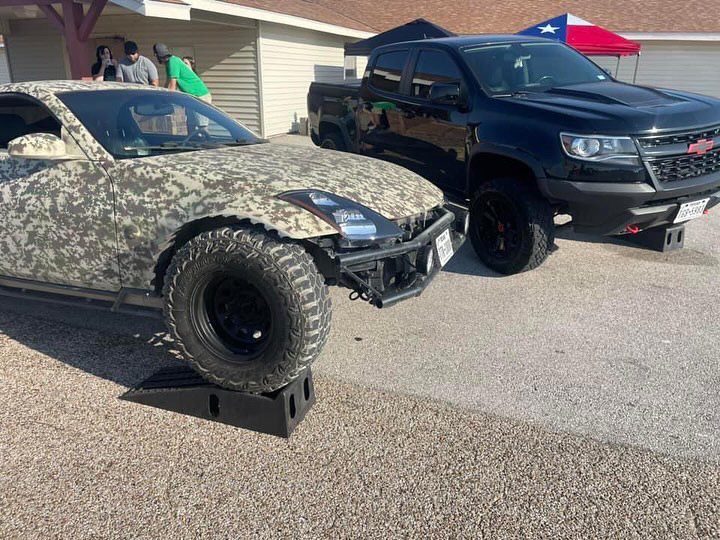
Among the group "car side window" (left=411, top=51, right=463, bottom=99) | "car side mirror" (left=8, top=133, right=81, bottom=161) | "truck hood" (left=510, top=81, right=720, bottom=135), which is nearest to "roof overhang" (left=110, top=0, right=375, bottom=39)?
"car side window" (left=411, top=51, right=463, bottom=99)

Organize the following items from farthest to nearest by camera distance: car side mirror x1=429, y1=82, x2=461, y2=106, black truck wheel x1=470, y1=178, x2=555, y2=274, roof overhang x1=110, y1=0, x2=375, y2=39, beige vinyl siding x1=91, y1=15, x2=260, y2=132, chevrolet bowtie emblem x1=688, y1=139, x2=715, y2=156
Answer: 1. beige vinyl siding x1=91, y1=15, x2=260, y2=132
2. roof overhang x1=110, y1=0, x2=375, y2=39
3. car side mirror x1=429, y1=82, x2=461, y2=106
4. black truck wheel x1=470, y1=178, x2=555, y2=274
5. chevrolet bowtie emblem x1=688, y1=139, x2=715, y2=156

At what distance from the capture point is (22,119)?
3955 millimetres

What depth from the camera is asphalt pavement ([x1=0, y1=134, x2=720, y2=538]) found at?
7.91 ft

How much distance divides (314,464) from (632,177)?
10.4 ft

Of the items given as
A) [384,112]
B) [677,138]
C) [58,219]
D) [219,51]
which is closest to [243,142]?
[58,219]

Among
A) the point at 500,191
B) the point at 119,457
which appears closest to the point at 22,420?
the point at 119,457

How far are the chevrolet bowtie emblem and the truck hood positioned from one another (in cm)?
13

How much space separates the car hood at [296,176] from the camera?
310 cm

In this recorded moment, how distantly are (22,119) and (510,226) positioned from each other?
3765mm

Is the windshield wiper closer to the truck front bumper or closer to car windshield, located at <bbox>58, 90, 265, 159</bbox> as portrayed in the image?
car windshield, located at <bbox>58, 90, 265, 159</bbox>

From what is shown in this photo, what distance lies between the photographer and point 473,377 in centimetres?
353

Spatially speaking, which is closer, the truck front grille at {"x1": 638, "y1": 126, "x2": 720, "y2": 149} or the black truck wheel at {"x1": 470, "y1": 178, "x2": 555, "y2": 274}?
the truck front grille at {"x1": 638, "y1": 126, "x2": 720, "y2": 149}

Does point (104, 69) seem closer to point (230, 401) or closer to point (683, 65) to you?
point (230, 401)

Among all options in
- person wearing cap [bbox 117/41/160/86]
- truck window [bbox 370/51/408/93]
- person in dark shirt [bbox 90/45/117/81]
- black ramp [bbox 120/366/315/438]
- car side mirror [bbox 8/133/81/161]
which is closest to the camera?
black ramp [bbox 120/366/315/438]
